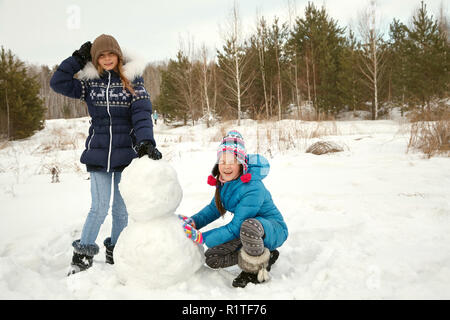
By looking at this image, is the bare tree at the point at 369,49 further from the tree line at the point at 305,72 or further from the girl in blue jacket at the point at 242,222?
the girl in blue jacket at the point at 242,222

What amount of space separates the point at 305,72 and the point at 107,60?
55.3 ft

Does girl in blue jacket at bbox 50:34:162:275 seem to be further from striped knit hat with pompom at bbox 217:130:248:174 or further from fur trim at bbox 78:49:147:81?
striped knit hat with pompom at bbox 217:130:248:174

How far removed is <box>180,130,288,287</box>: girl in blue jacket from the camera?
174 centimetres

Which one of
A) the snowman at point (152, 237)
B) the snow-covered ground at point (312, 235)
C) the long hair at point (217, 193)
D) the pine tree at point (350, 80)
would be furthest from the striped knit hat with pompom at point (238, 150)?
the pine tree at point (350, 80)

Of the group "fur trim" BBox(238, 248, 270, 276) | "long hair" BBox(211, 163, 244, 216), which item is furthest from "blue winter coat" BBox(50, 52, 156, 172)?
"fur trim" BBox(238, 248, 270, 276)

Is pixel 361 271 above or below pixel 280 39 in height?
below

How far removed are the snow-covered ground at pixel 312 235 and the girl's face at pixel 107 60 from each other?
1.34 m

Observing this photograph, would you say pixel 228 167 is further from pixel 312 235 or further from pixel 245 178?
pixel 312 235

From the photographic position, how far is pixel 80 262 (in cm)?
195

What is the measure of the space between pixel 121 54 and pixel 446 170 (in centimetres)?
436

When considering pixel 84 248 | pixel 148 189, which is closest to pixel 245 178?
pixel 148 189

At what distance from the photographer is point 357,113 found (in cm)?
1786

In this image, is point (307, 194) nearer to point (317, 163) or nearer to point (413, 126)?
point (317, 163)
